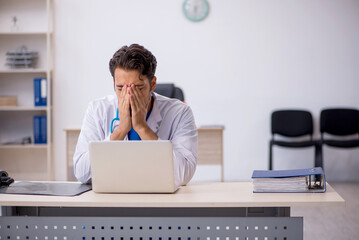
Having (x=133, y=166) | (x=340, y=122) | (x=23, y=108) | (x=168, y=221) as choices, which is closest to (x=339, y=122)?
(x=340, y=122)

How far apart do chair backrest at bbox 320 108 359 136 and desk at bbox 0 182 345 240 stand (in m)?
3.84

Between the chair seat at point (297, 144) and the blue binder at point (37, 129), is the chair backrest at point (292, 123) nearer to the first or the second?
the chair seat at point (297, 144)

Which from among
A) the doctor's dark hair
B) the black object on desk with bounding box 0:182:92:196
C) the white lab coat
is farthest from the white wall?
the black object on desk with bounding box 0:182:92:196

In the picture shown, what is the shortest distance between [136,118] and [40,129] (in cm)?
353

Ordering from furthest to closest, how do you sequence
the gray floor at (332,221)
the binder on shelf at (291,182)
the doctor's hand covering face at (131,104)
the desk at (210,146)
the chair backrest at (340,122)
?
the chair backrest at (340,122) → the desk at (210,146) → the gray floor at (332,221) → the doctor's hand covering face at (131,104) → the binder on shelf at (291,182)

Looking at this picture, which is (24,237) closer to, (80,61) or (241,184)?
(241,184)

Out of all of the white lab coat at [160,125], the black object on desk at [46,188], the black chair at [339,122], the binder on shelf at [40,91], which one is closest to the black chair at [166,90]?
the white lab coat at [160,125]

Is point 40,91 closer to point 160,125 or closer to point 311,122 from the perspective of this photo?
point 311,122

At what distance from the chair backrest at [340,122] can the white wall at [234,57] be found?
0.73 feet

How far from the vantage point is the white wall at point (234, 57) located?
5.54 meters

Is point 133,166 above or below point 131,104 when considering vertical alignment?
below

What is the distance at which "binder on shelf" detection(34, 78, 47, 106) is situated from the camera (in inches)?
204

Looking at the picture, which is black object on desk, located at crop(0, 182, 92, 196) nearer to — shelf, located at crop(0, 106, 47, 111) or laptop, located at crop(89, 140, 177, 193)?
laptop, located at crop(89, 140, 177, 193)

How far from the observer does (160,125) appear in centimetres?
221
